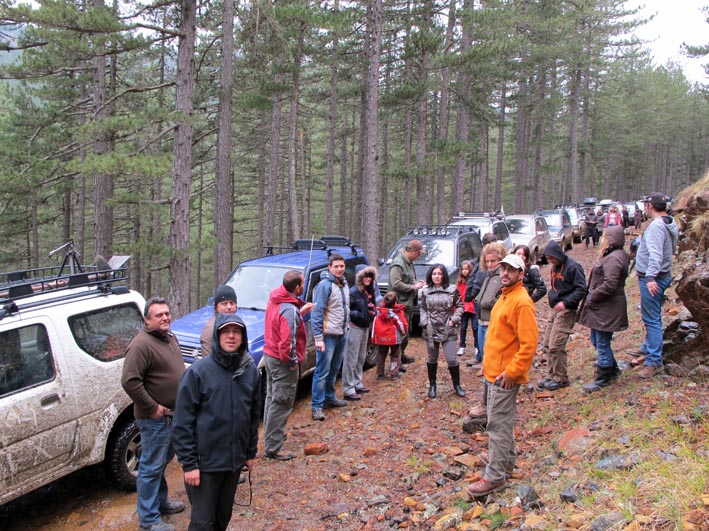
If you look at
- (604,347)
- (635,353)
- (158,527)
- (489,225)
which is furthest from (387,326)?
(489,225)

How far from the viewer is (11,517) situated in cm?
476

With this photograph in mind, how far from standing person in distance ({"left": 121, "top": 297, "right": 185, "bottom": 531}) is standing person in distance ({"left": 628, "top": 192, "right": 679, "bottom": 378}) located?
5.09 meters

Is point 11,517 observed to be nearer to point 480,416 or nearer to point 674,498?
point 480,416

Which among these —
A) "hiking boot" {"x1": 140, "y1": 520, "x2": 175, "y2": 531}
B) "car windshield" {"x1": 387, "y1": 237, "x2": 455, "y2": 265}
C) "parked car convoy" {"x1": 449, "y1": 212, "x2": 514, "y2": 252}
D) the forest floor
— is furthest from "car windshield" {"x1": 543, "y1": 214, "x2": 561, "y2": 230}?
"hiking boot" {"x1": 140, "y1": 520, "x2": 175, "y2": 531}

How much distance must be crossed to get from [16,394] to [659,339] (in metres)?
6.50

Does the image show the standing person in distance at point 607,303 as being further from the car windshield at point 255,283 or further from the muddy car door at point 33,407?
the muddy car door at point 33,407

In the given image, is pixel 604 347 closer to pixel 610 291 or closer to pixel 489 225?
pixel 610 291

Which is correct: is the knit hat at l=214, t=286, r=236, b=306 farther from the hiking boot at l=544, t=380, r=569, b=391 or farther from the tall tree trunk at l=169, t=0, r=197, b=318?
the tall tree trunk at l=169, t=0, r=197, b=318

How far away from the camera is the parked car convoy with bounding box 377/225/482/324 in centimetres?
1064

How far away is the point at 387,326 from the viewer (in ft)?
25.4

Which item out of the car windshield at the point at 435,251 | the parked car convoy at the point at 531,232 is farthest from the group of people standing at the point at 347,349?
the parked car convoy at the point at 531,232

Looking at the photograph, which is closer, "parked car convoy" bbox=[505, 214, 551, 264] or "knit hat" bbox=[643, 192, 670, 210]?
"knit hat" bbox=[643, 192, 670, 210]

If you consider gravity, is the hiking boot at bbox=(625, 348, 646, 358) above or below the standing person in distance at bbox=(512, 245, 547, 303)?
below

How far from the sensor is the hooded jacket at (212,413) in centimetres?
327
